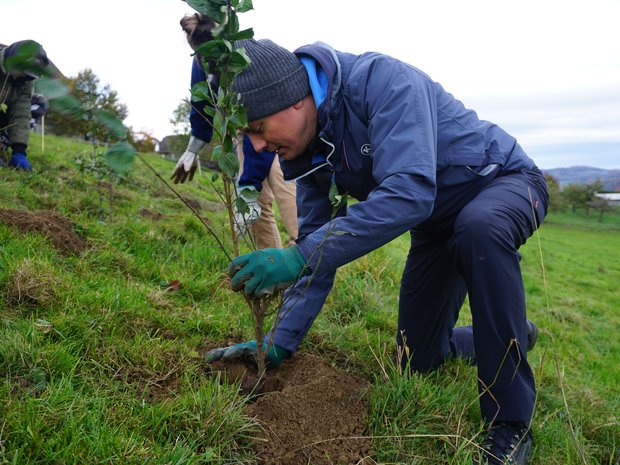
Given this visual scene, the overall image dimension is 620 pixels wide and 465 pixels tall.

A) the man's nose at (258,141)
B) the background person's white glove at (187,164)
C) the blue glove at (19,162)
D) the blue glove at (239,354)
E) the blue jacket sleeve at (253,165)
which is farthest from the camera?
the blue glove at (19,162)

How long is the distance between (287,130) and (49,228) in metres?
1.82

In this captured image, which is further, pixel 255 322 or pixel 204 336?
pixel 204 336

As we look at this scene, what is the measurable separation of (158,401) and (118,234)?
204 centimetres

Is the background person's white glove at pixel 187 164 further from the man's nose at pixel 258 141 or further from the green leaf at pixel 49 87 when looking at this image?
the green leaf at pixel 49 87

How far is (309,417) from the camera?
196cm

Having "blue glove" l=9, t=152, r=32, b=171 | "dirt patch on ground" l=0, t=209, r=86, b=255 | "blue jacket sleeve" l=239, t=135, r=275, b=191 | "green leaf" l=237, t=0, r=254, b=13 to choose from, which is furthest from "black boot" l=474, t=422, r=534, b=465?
"blue glove" l=9, t=152, r=32, b=171

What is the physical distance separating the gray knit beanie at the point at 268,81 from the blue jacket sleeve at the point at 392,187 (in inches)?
15.0

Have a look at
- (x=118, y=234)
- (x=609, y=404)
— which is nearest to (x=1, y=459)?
(x=118, y=234)

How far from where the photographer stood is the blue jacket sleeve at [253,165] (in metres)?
3.21

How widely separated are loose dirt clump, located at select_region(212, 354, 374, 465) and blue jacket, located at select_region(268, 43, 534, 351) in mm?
307

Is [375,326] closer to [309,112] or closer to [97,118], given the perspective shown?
[309,112]

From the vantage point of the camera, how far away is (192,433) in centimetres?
174

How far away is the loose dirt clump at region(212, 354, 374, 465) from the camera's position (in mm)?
1816

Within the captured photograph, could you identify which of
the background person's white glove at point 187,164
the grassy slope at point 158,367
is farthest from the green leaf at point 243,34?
the background person's white glove at point 187,164
